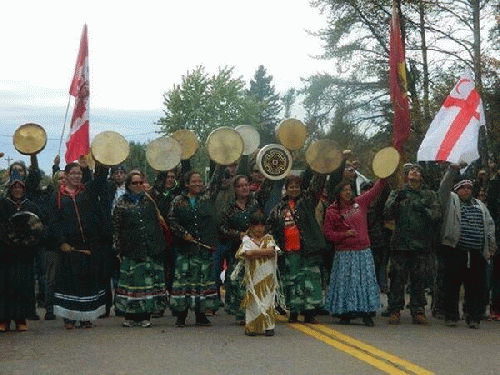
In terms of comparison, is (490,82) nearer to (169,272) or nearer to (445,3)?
(445,3)

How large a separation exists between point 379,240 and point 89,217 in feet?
14.5

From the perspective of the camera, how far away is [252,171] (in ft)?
48.2

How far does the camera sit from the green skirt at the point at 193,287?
12211 millimetres

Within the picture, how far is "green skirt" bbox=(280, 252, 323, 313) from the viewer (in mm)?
12133

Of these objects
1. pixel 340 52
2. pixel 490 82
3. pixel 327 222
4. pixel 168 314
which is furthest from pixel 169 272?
pixel 340 52

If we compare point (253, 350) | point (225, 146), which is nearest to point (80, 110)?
point (225, 146)

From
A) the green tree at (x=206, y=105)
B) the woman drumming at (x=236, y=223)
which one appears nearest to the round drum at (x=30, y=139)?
the woman drumming at (x=236, y=223)

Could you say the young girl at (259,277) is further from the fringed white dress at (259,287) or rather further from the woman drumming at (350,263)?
the woman drumming at (350,263)

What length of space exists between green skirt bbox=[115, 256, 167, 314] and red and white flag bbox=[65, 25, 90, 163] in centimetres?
241

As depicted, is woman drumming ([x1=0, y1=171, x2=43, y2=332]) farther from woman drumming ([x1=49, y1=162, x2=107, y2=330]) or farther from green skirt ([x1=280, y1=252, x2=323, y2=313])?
green skirt ([x1=280, y1=252, x2=323, y2=313])

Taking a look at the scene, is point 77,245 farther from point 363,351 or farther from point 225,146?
point 363,351

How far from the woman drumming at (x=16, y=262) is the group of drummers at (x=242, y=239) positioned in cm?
1

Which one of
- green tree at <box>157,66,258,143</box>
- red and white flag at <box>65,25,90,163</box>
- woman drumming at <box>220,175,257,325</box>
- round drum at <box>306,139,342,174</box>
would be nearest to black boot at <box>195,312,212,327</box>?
woman drumming at <box>220,175,257,325</box>

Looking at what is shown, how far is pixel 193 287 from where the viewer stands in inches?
482
